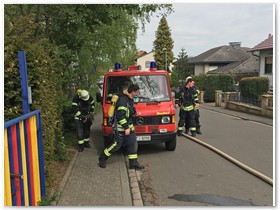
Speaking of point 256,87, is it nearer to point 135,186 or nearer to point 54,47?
point 54,47

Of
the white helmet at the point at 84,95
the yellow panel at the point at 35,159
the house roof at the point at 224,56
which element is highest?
the house roof at the point at 224,56

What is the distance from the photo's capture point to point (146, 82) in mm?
8672

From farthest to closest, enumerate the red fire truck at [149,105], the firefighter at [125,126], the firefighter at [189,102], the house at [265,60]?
the house at [265,60] → the firefighter at [189,102] → the red fire truck at [149,105] → the firefighter at [125,126]

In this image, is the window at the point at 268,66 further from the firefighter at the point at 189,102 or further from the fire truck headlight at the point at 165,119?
the fire truck headlight at the point at 165,119

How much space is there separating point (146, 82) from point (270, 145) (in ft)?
12.9

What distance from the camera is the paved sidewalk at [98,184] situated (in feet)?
16.6

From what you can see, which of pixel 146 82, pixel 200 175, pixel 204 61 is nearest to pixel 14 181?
pixel 200 175

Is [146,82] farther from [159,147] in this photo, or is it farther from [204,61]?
[204,61]

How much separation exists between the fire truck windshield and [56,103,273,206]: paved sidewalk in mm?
1623

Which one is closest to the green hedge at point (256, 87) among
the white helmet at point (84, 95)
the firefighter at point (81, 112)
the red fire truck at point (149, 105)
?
the red fire truck at point (149, 105)

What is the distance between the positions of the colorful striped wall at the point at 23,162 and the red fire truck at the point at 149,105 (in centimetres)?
329

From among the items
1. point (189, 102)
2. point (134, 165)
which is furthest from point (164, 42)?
point (134, 165)

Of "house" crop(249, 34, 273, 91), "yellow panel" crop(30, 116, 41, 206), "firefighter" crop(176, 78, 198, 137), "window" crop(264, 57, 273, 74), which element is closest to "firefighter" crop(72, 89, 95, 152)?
"firefighter" crop(176, 78, 198, 137)

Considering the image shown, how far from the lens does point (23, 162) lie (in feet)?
13.7
